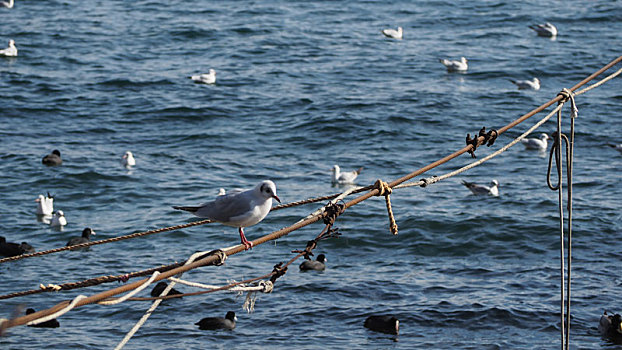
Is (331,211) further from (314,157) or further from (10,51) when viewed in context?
(10,51)

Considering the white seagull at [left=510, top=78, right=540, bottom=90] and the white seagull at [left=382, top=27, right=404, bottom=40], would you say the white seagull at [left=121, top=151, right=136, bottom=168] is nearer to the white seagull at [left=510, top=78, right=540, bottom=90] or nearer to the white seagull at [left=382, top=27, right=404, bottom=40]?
the white seagull at [left=510, top=78, right=540, bottom=90]

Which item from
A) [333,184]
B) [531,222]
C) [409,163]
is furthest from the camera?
[409,163]

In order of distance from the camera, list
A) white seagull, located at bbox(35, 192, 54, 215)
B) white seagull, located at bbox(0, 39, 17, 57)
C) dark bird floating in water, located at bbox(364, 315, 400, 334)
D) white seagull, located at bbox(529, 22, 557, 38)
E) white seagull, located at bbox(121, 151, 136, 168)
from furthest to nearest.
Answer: white seagull, located at bbox(529, 22, 557, 38), white seagull, located at bbox(0, 39, 17, 57), white seagull, located at bbox(121, 151, 136, 168), white seagull, located at bbox(35, 192, 54, 215), dark bird floating in water, located at bbox(364, 315, 400, 334)

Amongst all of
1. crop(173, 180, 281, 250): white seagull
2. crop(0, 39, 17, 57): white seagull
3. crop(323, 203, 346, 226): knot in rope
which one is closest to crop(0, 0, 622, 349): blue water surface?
crop(0, 39, 17, 57): white seagull

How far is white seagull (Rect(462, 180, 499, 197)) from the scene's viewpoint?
66.9ft

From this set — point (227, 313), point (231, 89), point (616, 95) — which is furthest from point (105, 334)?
point (616, 95)

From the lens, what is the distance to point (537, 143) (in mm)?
24219

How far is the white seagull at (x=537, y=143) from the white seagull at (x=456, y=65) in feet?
18.8

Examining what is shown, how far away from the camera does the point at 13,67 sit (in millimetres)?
30531

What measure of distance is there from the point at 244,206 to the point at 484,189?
46.3 ft

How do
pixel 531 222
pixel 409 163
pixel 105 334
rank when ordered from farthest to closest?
pixel 409 163
pixel 531 222
pixel 105 334

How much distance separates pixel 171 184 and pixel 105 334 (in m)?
7.77

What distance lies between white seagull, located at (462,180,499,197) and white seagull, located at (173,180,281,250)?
13928 millimetres

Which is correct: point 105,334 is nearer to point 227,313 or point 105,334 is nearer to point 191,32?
point 227,313
